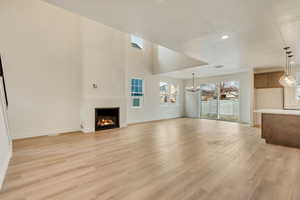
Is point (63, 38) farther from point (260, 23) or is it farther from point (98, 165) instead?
point (260, 23)

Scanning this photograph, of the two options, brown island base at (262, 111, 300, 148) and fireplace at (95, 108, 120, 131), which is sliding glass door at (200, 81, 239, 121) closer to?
brown island base at (262, 111, 300, 148)

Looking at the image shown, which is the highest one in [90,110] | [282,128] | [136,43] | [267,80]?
[136,43]

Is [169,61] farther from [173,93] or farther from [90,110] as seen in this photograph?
[90,110]

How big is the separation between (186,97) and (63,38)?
7.46 metres

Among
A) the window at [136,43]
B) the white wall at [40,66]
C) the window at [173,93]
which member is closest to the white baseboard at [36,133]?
the white wall at [40,66]

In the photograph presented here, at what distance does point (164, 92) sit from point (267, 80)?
4.88m

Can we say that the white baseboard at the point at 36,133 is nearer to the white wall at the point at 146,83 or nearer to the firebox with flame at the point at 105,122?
the firebox with flame at the point at 105,122

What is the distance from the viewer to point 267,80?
6.30 metres

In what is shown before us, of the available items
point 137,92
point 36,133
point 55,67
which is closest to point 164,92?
point 137,92

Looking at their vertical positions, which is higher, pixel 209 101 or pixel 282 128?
pixel 209 101

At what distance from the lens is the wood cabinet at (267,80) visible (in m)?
6.07

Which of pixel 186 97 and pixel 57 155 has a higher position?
pixel 186 97

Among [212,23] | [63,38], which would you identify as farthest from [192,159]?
[63,38]

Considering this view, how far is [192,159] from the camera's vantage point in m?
2.79
